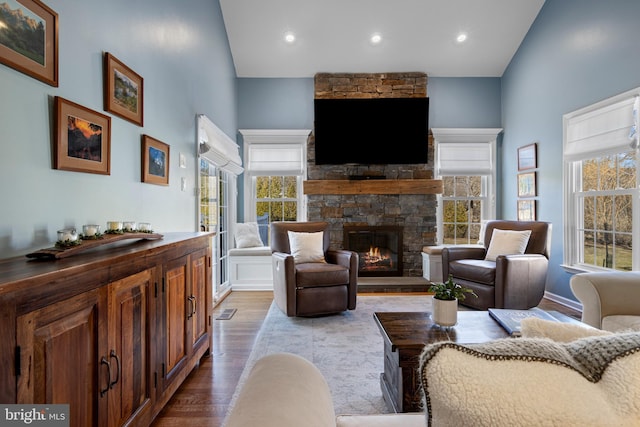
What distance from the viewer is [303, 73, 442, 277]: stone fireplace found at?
5020mm

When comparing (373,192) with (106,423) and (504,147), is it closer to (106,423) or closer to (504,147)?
(504,147)

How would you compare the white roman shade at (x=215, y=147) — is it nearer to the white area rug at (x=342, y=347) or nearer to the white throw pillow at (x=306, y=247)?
the white throw pillow at (x=306, y=247)

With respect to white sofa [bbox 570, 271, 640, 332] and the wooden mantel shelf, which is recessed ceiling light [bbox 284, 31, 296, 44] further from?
white sofa [bbox 570, 271, 640, 332]

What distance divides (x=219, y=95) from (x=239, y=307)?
266cm

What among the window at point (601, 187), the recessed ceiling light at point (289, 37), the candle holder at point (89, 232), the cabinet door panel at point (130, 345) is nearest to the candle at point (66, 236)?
the candle holder at point (89, 232)

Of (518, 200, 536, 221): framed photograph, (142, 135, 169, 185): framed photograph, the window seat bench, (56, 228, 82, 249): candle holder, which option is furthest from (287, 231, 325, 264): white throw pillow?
(518, 200, 536, 221): framed photograph

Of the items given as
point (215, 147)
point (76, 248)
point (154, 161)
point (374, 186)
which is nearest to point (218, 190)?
point (215, 147)

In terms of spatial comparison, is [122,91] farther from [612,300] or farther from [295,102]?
[295,102]

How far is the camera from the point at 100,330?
1.21 m

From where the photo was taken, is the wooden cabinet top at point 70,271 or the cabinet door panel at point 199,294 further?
the cabinet door panel at point 199,294

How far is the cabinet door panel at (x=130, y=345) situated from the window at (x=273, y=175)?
11.9ft

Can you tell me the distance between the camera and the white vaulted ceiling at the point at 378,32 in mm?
4273

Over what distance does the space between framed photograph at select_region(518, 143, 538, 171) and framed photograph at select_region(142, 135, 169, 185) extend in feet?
14.9

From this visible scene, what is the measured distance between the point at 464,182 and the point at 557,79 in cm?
184
